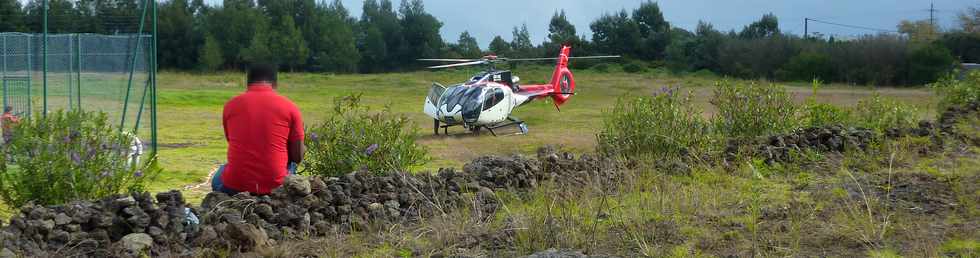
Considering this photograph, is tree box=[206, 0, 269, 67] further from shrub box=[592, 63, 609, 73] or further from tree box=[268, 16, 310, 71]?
shrub box=[592, 63, 609, 73]

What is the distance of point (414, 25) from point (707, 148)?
172ft

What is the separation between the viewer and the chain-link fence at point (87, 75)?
1094 centimetres

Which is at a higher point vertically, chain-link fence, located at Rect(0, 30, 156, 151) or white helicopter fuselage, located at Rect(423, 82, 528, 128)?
chain-link fence, located at Rect(0, 30, 156, 151)

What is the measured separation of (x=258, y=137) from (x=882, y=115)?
812 centimetres

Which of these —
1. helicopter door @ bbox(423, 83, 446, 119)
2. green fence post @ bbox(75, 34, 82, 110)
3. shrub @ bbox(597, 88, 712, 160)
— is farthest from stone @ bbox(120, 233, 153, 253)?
helicopter door @ bbox(423, 83, 446, 119)

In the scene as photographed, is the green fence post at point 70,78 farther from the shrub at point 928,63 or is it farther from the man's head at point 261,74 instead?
the shrub at point 928,63

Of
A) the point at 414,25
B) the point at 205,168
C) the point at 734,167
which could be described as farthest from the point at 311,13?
the point at 734,167

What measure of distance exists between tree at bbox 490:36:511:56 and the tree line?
0.28 ft

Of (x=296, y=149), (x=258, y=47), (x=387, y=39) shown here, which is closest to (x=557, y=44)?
(x=387, y=39)

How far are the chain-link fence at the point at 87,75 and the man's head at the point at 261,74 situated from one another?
16.1ft

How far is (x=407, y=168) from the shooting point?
8.30 metres

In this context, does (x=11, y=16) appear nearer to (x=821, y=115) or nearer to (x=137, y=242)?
(x=137, y=242)

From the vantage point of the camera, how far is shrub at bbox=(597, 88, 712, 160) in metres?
9.48

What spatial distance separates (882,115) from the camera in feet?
38.9
